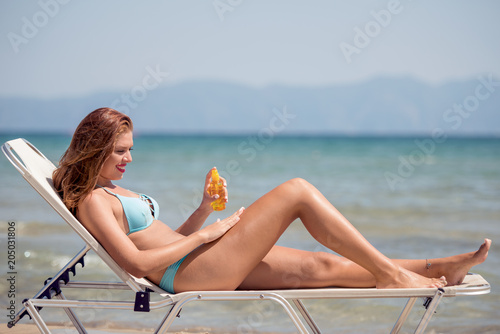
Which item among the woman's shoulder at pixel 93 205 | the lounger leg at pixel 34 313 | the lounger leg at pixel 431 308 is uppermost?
the woman's shoulder at pixel 93 205

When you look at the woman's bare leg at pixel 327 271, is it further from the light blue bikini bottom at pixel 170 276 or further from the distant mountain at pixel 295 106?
the distant mountain at pixel 295 106

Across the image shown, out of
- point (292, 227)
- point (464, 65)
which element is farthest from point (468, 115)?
point (292, 227)

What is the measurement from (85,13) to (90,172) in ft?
113

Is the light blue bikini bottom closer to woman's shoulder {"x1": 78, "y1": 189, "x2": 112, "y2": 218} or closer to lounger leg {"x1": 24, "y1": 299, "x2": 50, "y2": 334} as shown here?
woman's shoulder {"x1": 78, "y1": 189, "x2": 112, "y2": 218}

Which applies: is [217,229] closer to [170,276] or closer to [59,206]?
[170,276]

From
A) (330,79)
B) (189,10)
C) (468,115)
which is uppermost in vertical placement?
(189,10)

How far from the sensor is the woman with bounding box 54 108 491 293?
9.79 feet

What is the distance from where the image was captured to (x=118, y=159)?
321 centimetres

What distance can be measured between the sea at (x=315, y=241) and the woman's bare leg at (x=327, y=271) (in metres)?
1.78

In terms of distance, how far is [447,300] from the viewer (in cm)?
555

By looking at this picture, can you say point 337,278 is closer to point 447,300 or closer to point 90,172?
point 90,172

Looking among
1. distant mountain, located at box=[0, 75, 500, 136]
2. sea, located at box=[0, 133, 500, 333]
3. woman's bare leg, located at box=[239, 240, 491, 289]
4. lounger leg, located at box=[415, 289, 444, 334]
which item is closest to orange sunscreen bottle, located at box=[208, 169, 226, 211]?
woman's bare leg, located at box=[239, 240, 491, 289]

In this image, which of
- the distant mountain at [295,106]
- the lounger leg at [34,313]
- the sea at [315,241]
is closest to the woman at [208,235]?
the lounger leg at [34,313]

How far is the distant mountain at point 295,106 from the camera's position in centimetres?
4916
